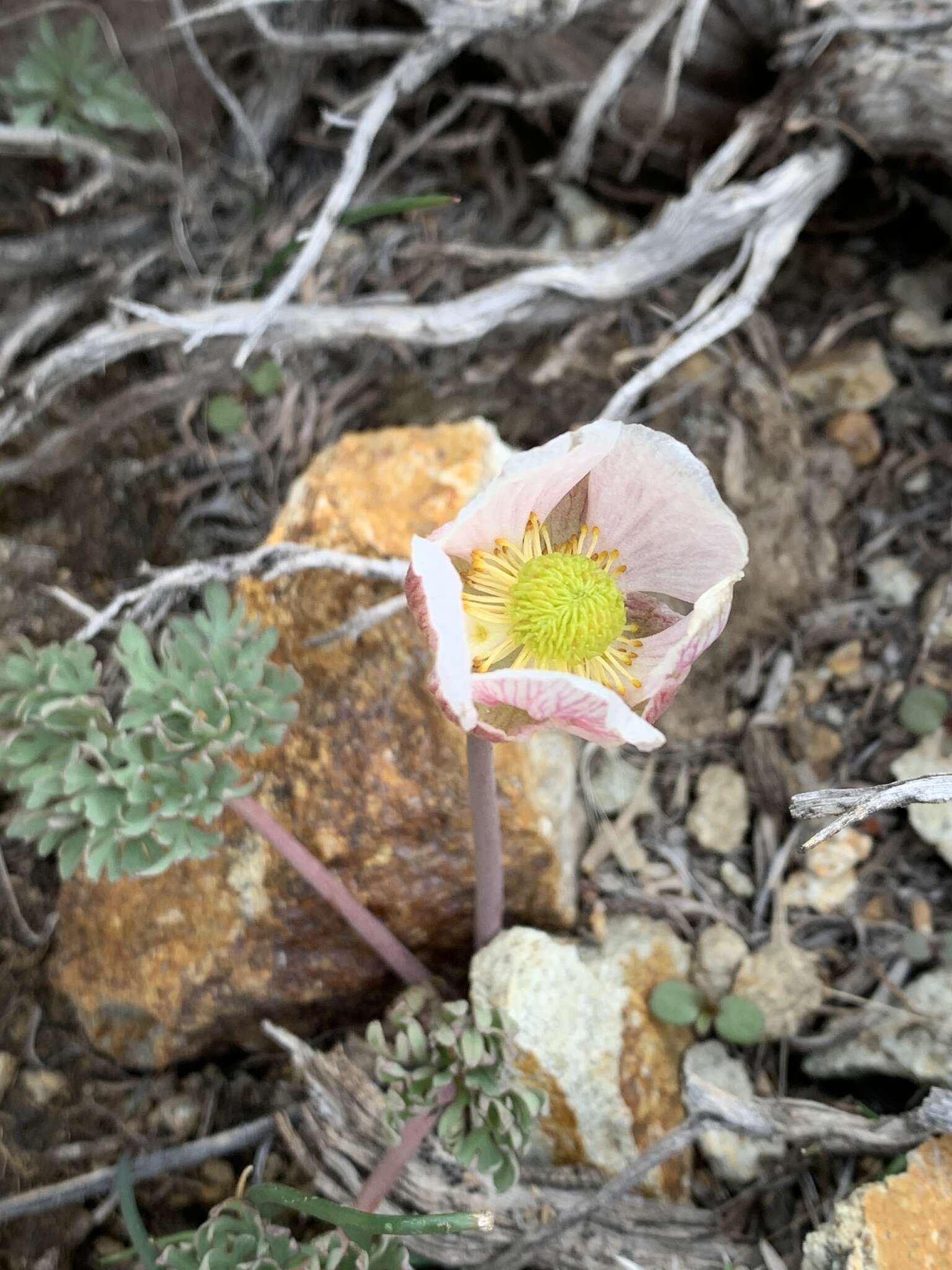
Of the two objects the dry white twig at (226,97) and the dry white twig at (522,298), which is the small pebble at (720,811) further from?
the dry white twig at (226,97)

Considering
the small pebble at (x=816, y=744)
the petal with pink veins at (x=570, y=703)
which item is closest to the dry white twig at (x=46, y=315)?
the petal with pink veins at (x=570, y=703)

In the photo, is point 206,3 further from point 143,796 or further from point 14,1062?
point 14,1062


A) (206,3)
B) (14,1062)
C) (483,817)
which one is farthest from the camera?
(206,3)

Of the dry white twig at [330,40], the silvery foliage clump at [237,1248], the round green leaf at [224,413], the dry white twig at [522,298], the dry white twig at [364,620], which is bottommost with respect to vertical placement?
the silvery foliage clump at [237,1248]


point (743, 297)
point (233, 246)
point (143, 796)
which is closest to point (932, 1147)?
point (143, 796)

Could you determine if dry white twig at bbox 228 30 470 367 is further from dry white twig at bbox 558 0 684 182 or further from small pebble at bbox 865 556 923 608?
small pebble at bbox 865 556 923 608

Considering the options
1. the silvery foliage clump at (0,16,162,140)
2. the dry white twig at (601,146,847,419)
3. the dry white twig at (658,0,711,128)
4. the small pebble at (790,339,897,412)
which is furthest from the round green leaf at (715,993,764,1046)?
the silvery foliage clump at (0,16,162,140)
